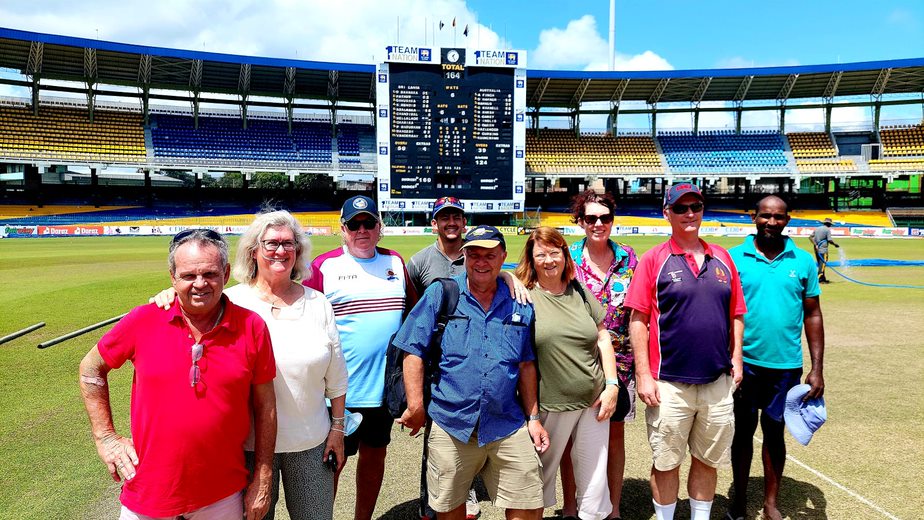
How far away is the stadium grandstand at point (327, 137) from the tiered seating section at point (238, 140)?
151 mm

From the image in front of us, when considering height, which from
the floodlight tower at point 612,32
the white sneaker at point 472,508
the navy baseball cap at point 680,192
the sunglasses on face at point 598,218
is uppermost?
the floodlight tower at point 612,32

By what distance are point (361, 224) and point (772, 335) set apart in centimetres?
279

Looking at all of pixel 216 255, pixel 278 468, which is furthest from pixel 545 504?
pixel 216 255

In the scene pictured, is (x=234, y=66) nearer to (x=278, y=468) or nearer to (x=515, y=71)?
(x=515, y=71)

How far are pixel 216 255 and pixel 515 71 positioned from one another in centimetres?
3457

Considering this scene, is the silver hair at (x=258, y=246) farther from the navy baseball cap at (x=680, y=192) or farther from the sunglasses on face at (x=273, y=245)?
the navy baseball cap at (x=680, y=192)

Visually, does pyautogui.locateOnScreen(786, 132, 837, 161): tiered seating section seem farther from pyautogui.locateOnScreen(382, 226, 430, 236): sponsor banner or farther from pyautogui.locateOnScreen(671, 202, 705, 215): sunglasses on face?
pyautogui.locateOnScreen(671, 202, 705, 215): sunglasses on face

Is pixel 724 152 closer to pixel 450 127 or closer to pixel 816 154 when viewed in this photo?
pixel 816 154

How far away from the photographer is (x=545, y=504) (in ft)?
9.66

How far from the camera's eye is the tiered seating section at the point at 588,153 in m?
46.5

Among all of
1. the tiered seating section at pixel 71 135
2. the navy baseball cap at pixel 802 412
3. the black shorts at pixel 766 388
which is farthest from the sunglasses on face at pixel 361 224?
the tiered seating section at pixel 71 135

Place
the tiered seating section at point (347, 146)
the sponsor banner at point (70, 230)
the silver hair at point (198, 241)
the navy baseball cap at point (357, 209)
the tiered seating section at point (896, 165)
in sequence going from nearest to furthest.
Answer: the silver hair at point (198, 241) < the navy baseball cap at point (357, 209) < the sponsor banner at point (70, 230) < the tiered seating section at point (347, 146) < the tiered seating section at point (896, 165)

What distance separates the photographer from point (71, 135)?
130 ft

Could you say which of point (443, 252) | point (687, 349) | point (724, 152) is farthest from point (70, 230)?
point (724, 152)
